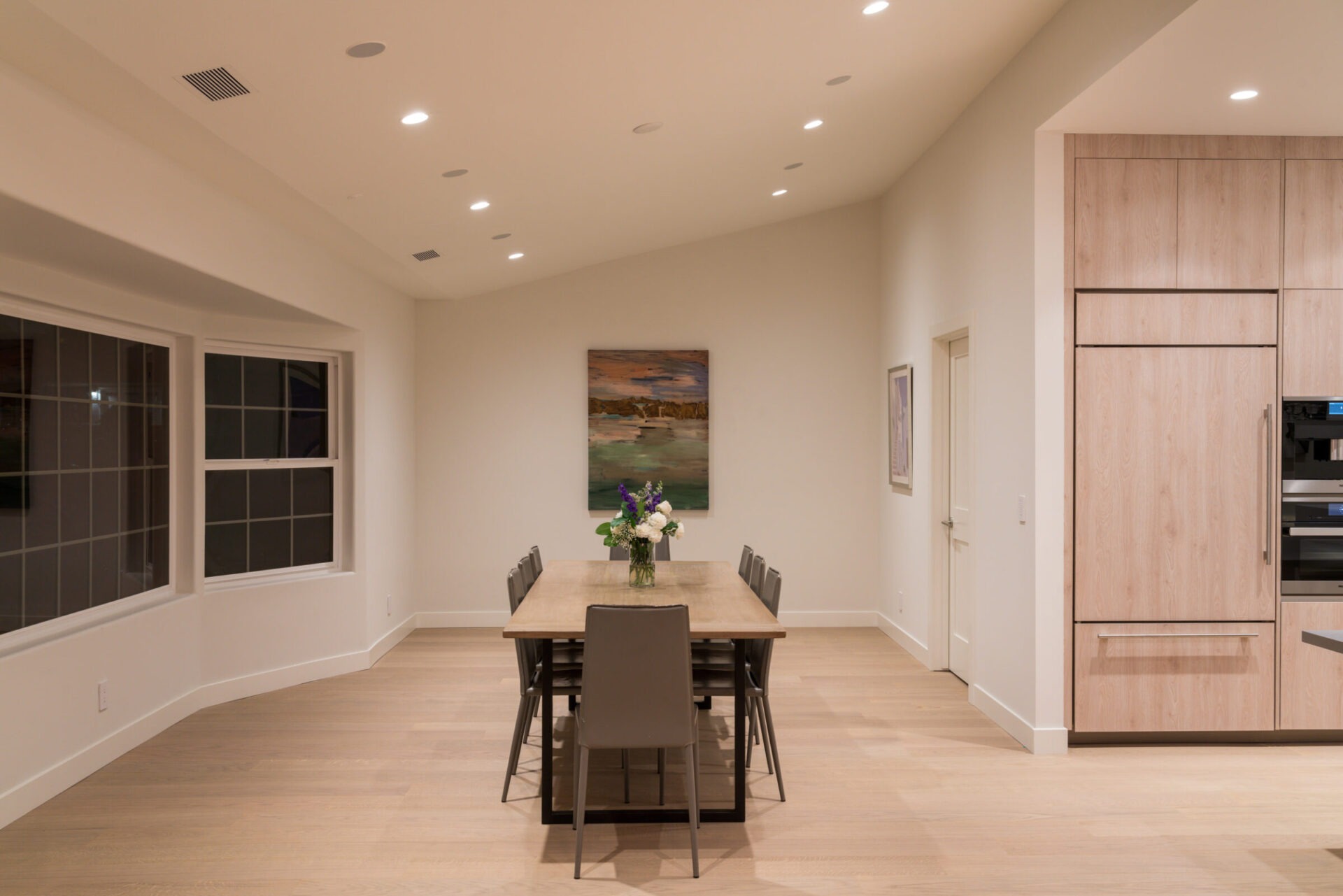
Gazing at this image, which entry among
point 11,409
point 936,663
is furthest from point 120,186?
point 936,663

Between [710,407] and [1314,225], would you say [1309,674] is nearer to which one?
[1314,225]

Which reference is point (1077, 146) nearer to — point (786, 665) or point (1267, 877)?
point (1267, 877)

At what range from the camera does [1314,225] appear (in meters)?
4.26

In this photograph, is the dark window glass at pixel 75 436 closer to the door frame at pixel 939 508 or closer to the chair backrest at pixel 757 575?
the chair backrest at pixel 757 575

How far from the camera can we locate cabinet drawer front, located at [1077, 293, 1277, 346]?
424cm

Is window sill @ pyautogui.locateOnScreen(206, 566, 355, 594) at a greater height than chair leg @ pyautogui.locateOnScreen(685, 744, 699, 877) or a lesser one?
greater

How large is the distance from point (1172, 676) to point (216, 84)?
15.0 feet

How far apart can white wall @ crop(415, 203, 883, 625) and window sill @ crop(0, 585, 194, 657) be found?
8.68 feet

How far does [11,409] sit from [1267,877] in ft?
16.3

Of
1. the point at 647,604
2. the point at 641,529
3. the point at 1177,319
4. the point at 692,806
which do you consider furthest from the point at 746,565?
the point at 1177,319

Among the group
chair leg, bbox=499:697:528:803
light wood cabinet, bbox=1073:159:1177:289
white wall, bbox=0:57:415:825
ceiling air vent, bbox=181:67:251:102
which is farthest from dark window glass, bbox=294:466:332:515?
light wood cabinet, bbox=1073:159:1177:289

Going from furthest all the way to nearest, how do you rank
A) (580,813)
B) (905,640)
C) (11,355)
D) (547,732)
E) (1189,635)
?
(905,640)
(1189,635)
(11,355)
(547,732)
(580,813)

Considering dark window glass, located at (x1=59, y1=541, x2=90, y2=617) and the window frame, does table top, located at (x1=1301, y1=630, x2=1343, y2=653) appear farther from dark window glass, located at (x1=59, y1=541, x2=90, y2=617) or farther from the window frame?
the window frame

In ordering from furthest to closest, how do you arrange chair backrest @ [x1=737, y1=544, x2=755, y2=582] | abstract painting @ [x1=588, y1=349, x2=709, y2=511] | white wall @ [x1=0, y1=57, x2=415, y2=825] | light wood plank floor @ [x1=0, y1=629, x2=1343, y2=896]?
abstract painting @ [x1=588, y1=349, x2=709, y2=511] < chair backrest @ [x1=737, y1=544, x2=755, y2=582] < white wall @ [x1=0, y1=57, x2=415, y2=825] < light wood plank floor @ [x1=0, y1=629, x2=1343, y2=896]
